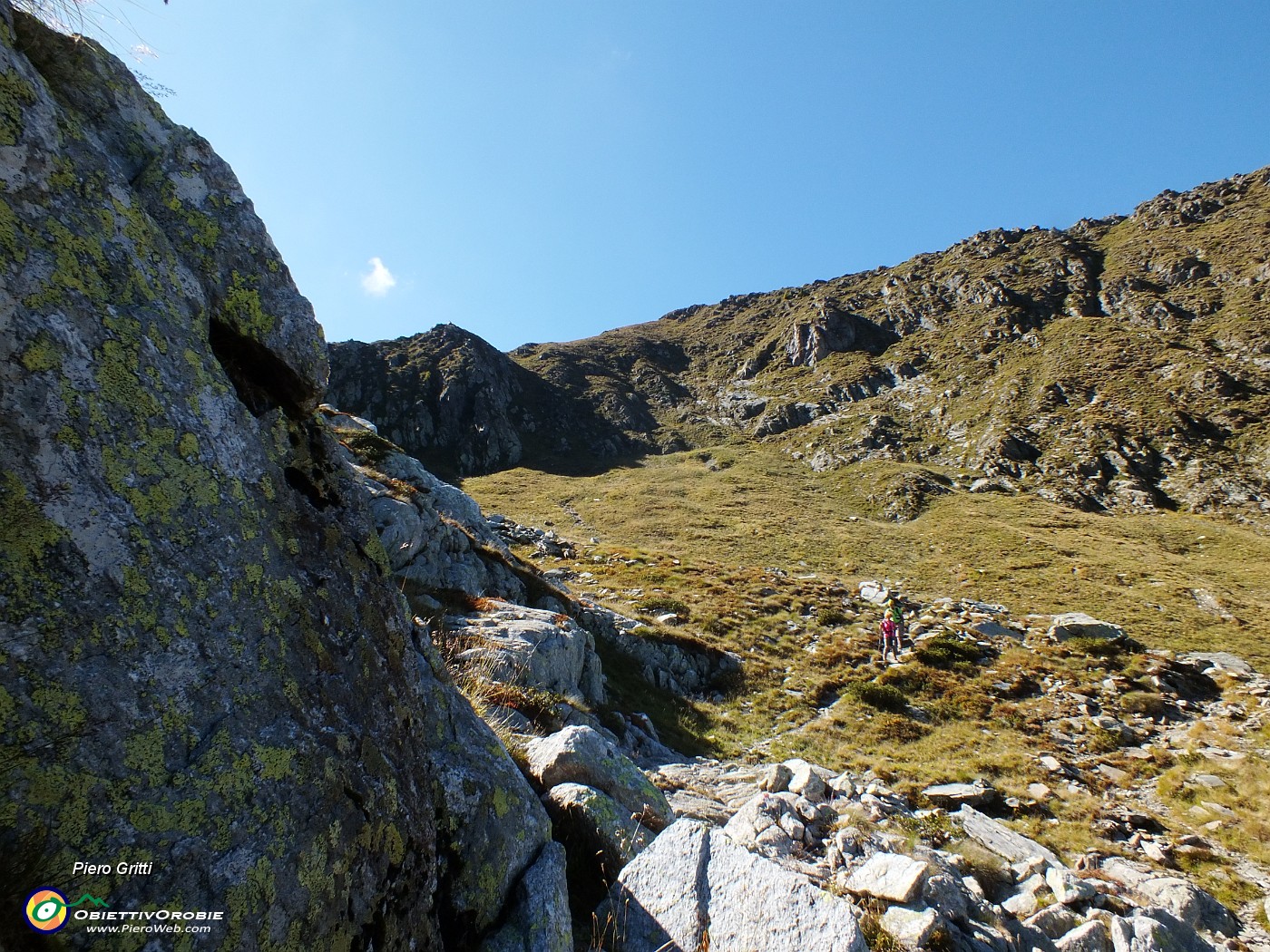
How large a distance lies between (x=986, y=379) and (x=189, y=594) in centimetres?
11329

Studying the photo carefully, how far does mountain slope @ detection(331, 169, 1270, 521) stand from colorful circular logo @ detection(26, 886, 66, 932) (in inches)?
2917

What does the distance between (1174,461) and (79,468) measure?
91139 millimetres

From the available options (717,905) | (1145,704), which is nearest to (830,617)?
(1145,704)

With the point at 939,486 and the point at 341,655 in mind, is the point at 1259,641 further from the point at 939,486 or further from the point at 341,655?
the point at 939,486

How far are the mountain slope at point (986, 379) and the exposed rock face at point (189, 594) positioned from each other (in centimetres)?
7224

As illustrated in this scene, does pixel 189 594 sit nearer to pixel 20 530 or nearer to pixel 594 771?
pixel 20 530

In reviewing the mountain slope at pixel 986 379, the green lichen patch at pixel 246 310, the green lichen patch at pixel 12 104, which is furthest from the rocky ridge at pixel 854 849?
the mountain slope at pixel 986 379

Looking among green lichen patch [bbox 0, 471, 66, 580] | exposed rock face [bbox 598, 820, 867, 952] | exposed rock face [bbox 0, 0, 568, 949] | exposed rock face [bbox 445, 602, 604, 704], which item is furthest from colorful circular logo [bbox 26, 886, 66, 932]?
exposed rock face [bbox 445, 602, 604, 704]

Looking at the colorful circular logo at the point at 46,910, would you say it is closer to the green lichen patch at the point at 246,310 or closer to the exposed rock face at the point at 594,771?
the green lichen patch at the point at 246,310

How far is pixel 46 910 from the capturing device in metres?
2.15

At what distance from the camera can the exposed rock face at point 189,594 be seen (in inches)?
97.5

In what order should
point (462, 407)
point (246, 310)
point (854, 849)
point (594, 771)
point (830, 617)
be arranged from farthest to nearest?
point (462, 407)
point (830, 617)
point (854, 849)
point (594, 771)
point (246, 310)

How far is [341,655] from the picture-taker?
151 inches

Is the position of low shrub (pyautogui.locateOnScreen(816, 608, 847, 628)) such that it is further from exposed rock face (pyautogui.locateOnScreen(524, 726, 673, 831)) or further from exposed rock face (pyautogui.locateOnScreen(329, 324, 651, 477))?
exposed rock face (pyautogui.locateOnScreen(329, 324, 651, 477))
